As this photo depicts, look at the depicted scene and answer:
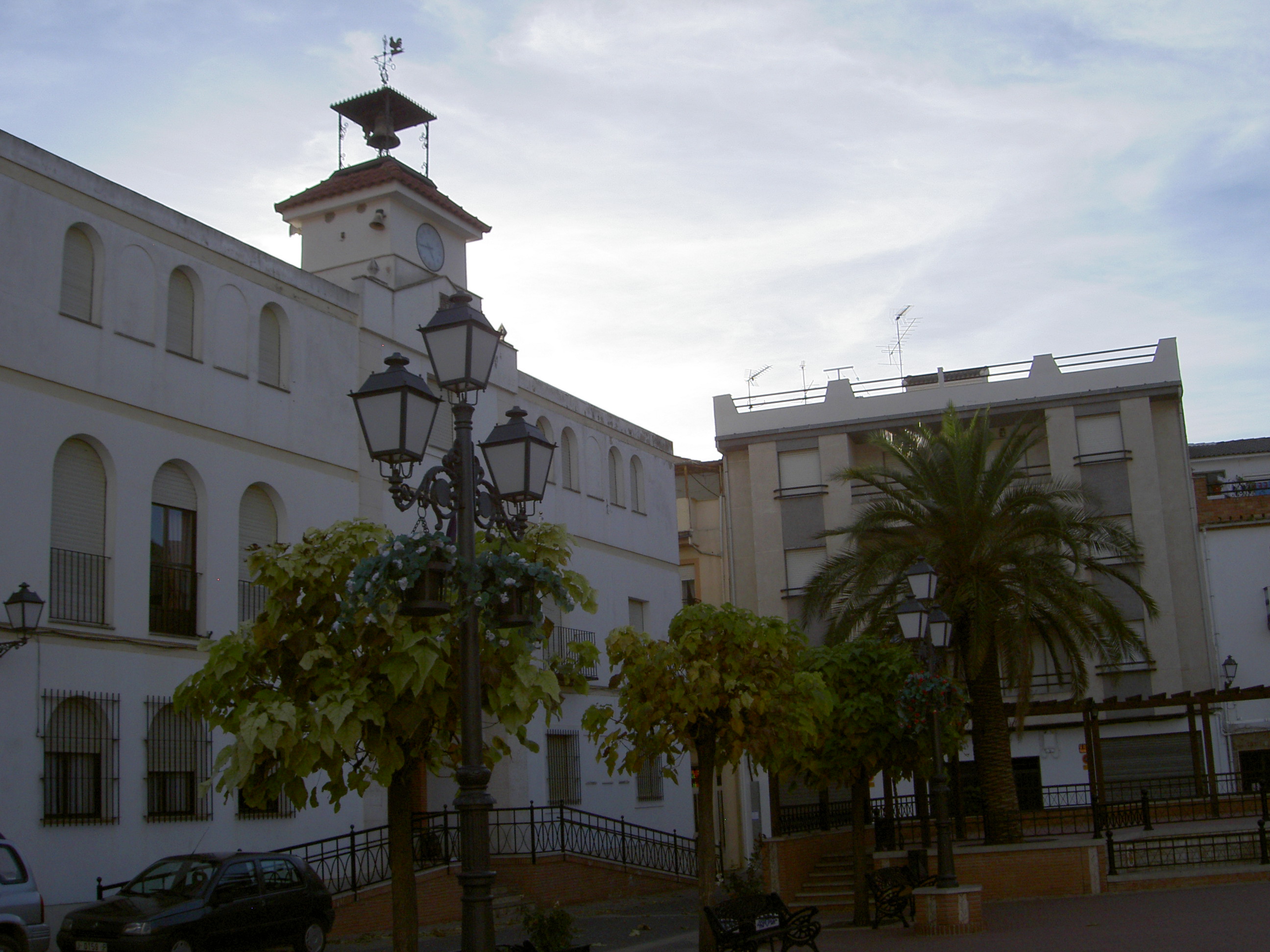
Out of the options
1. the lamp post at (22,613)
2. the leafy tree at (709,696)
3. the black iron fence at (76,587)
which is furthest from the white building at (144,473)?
the leafy tree at (709,696)

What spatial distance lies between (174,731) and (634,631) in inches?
281

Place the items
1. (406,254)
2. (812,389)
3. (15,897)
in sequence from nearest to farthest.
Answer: (15,897) < (406,254) < (812,389)

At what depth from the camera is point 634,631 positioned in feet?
53.5

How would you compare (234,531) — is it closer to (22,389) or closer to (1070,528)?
(22,389)

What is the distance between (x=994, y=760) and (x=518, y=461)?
16792mm

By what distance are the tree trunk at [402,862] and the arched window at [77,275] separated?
10421 mm

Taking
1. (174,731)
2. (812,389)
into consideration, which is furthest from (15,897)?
(812,389)

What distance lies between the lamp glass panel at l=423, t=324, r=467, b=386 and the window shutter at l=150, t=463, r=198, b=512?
12.0 meters

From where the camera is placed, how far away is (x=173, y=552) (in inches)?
781

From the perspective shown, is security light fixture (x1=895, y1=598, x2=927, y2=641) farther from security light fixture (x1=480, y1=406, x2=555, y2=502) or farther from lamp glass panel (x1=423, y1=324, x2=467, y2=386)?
lamp glass panel (x1=423, y1=324, x2=467, y2=386)

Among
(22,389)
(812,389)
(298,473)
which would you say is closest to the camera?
(22,389)

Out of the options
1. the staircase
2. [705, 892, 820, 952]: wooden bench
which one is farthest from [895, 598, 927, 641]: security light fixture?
the staircase

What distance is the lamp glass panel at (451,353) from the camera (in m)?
8.72

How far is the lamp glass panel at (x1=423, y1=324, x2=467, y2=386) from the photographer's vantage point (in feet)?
28.6
